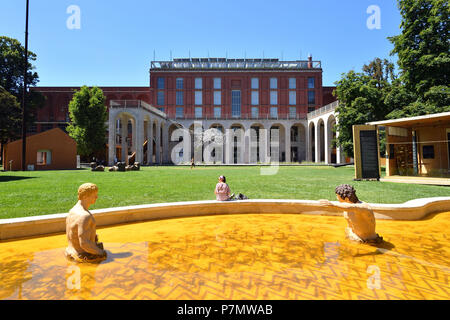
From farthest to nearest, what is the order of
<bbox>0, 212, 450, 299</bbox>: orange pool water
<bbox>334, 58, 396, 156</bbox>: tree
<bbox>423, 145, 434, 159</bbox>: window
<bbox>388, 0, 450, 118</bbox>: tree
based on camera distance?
<bbox>334, 58, 396, 156</bbox>: tree, <bbox>388, 0, 450, 118</bbox>: tree, <bbox>423, 145, 434, 159</bbox>: window, <bbox>0, 212, 450, 299</bbox>: orange pool water

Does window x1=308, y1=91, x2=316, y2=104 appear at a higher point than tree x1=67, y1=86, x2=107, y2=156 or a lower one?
higher

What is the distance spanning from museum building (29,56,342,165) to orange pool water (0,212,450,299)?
1410 inches

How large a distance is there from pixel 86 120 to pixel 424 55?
3476 centimetres

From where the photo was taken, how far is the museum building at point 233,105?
4019cm

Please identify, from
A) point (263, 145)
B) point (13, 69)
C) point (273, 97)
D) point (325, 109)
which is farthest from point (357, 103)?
point (13, 69)

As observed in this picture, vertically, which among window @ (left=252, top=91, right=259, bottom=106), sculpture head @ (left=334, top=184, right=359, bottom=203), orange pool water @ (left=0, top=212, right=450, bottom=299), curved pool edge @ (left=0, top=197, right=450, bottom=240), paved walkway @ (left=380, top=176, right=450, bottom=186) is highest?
window @ (left=252, top=91, right=259, bottom=106)

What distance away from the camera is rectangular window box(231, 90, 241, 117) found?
43.7m

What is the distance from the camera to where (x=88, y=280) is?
2285mm

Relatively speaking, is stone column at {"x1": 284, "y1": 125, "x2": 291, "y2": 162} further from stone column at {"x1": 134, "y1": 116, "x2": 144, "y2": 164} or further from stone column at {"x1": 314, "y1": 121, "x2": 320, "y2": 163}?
stone column at {"x1": 134, "y1": 116, "x2": 144, "y2": 164}

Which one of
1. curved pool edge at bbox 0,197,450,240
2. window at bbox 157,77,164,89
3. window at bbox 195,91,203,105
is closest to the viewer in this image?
curved pool edge at bbox 0,197,450,240

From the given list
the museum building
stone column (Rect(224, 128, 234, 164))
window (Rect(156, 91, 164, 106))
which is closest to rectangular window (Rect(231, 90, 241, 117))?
the museum building
